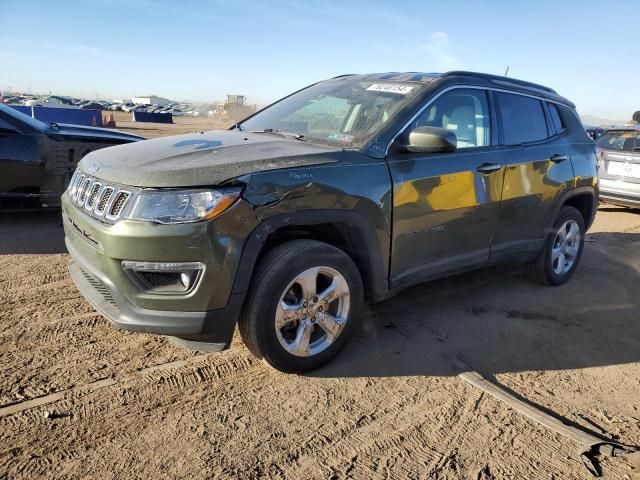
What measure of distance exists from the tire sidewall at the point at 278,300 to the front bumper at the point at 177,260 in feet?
0.51

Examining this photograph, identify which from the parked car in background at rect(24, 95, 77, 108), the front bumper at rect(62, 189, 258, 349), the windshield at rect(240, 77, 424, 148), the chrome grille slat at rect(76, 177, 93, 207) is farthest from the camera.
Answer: the parked car in background at rect(24, 95, 77, 108)

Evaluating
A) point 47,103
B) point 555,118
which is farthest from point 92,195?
point 47,103

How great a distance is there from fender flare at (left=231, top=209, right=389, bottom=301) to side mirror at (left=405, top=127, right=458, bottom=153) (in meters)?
0.60

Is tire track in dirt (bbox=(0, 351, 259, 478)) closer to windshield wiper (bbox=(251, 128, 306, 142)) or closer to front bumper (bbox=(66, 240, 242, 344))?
front bumper (bbox=(66, 240, 242, 344))

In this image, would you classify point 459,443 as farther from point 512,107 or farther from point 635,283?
point 635,283

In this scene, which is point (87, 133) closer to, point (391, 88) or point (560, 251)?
point (391, 88)

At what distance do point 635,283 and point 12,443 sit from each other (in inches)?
219

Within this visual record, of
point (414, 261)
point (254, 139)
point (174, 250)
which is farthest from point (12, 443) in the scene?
point (414, 261)

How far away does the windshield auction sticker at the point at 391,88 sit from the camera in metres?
3.67

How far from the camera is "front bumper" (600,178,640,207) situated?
830cm

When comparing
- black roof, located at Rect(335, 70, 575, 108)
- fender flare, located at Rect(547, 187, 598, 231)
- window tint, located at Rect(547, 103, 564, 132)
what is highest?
black roof, located at Rect(335, 70, 575, 108)

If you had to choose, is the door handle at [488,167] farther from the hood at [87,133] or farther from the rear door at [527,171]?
the hood at [87,133]

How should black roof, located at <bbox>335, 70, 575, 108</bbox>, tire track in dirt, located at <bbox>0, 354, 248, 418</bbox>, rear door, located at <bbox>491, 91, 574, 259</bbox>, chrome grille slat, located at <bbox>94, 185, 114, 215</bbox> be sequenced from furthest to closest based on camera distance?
rear door, located at <bbox>491, 91, 574, 259</bbox> < black roof, located at <bbox>335, 70, 575, 108</bbox> < chrome grille slat, located at <bbox>94, 185, 114, 215</bbox> < tire track in dirt, located at <bbox>0, 354, 248, 418</bbox>

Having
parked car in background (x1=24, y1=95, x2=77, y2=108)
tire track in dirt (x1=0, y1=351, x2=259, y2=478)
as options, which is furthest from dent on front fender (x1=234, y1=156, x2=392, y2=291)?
parked car in background (x1=24, y1=95, x2=77, y2=108)
